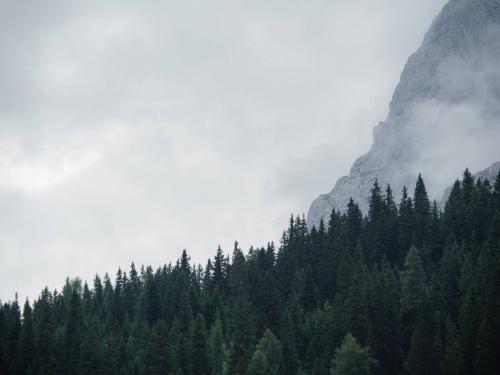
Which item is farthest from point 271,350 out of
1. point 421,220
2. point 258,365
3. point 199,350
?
point 421,220

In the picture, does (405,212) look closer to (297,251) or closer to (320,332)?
(297,251)

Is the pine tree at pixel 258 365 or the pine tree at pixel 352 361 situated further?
the pine tree at pixel 258 365

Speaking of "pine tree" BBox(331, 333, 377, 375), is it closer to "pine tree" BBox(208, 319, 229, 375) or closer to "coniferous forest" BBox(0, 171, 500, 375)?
"coniferous forest" BBox(0, 171, 500, 375)

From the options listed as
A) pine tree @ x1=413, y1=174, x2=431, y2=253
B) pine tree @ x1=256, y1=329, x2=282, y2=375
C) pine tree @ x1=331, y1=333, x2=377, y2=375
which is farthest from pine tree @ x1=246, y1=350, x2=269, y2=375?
pine tree @ x1=413, y1=174, x2=431, y2=253

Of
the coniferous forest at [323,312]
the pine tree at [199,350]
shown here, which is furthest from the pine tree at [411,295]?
the pine tree at [199,350]

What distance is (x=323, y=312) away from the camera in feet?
319

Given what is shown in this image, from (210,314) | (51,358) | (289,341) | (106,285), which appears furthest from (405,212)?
(106,285)

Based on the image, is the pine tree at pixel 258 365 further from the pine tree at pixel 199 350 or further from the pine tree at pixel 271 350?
the pine tree at pixel 199 350

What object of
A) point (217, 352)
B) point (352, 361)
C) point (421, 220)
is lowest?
point (352, 361)

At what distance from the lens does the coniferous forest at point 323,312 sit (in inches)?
2936

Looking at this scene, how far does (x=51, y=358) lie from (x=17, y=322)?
17781 millimetres

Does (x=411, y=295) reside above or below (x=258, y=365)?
above

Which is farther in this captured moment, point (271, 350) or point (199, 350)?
point (199, 350)

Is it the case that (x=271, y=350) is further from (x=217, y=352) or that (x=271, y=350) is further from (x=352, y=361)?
(x=352, y=361)
